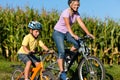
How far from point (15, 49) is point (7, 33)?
0.71 meters

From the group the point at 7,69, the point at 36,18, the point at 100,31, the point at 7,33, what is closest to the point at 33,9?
the point at 36,18

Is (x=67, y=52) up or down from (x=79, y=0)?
down

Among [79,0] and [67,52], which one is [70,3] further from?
[67,52]

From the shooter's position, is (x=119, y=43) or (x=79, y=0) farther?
(x=119, y=43)

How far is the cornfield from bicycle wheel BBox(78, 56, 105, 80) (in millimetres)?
6551

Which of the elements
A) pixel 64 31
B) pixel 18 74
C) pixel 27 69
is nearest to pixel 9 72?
pixel 18 74

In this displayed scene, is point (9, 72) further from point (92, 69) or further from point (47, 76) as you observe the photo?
point (47, 76)

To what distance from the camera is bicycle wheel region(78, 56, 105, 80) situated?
31.2ft

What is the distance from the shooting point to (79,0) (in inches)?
378

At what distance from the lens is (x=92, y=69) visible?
961 centimetres

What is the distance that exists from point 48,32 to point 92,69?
23.2 ft

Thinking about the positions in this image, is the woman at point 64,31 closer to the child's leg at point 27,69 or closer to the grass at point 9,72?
the child's leg at point 27,69

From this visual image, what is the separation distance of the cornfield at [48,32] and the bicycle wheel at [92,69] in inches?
258

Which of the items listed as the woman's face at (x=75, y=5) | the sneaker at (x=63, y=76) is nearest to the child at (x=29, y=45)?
the sneaker at (x=63, y=76)
